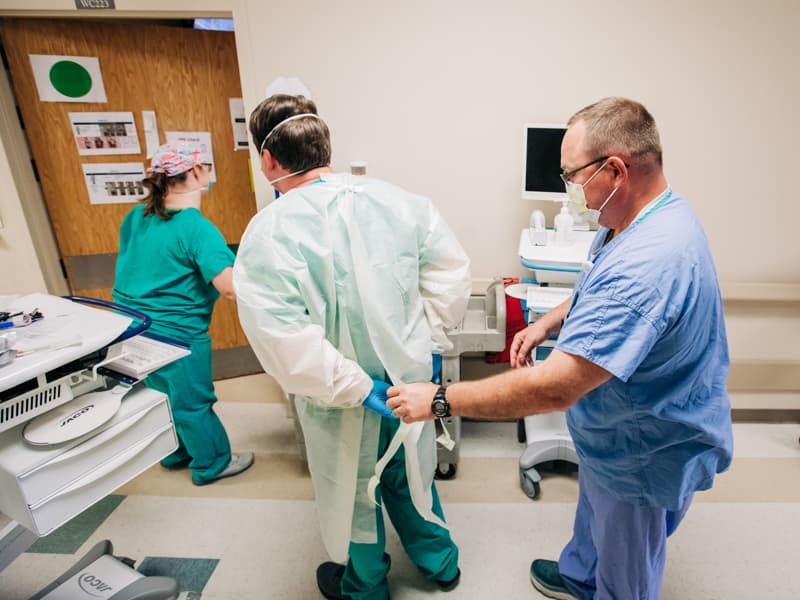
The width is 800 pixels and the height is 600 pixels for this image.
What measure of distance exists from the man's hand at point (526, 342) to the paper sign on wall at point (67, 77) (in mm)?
2437

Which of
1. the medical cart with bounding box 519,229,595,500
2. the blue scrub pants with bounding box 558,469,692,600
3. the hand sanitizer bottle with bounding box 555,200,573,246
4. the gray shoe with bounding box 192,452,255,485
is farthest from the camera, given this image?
the gray shoe with bounding box 192,452,255,485

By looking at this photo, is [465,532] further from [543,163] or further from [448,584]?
[543,163]

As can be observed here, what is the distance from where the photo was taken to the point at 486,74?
7.17ft

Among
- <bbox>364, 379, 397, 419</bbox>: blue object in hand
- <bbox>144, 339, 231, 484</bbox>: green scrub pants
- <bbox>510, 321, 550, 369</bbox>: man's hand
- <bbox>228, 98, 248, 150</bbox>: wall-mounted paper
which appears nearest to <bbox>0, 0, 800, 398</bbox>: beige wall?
<bbox>228, 98, 248, 150</bbox>: wall-mounted paper

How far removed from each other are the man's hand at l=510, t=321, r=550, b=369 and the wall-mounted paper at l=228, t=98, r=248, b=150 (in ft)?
6.37

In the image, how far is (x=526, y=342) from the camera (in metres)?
1.36

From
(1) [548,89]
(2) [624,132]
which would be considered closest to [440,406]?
(2) [624,132]

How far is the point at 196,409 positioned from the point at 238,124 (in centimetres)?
154

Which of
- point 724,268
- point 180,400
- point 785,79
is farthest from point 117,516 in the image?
point 785,79

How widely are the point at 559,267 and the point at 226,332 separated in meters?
2.07

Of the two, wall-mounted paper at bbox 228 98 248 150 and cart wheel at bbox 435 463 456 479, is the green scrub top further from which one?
cart wheel at bbox 435 463 456 479

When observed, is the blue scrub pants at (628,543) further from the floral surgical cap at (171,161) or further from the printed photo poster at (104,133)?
the printed photo poster at (104,133)

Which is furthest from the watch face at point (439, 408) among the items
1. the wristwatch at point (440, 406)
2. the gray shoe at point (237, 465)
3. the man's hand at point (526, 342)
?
the gray shoe at point (237, 465)

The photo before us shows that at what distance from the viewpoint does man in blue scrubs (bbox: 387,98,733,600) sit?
0.87 metres
